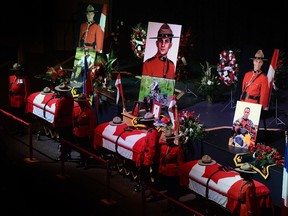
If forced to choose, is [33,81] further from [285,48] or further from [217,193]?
[217,193]

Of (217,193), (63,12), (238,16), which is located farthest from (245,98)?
Result: (63,12)

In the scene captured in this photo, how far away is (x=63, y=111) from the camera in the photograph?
11.6 metres

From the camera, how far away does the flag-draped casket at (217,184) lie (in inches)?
335

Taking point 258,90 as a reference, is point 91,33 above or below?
above

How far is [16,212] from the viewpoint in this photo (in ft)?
24.8

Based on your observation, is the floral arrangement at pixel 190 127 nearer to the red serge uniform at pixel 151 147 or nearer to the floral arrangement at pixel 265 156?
the red serge uniform at pixel 151 147

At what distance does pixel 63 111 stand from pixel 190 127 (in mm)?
2779

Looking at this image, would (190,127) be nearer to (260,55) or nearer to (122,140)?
(122,140)

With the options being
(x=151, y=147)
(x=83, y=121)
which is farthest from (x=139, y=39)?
(x=151, y=147)

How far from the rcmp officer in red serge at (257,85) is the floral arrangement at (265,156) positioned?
0.92 m

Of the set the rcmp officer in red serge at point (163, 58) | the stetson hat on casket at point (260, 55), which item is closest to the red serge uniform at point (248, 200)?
the stetson hat on casket at point (260, 55)

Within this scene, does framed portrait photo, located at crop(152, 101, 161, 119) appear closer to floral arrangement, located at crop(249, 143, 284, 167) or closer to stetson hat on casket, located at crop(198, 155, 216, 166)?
stetson hat on casket, located at crop(198, 155, 216, 166)

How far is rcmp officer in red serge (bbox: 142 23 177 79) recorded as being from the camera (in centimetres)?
1138

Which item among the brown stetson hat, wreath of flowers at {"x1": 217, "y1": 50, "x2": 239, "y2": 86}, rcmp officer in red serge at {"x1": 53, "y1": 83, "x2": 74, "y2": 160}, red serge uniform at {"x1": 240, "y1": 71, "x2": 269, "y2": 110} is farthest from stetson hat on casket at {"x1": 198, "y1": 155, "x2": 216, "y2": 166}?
rcmp officer in red serge at {"x1": 53, "y1": 83, "x2": 74, "y2": 160}
